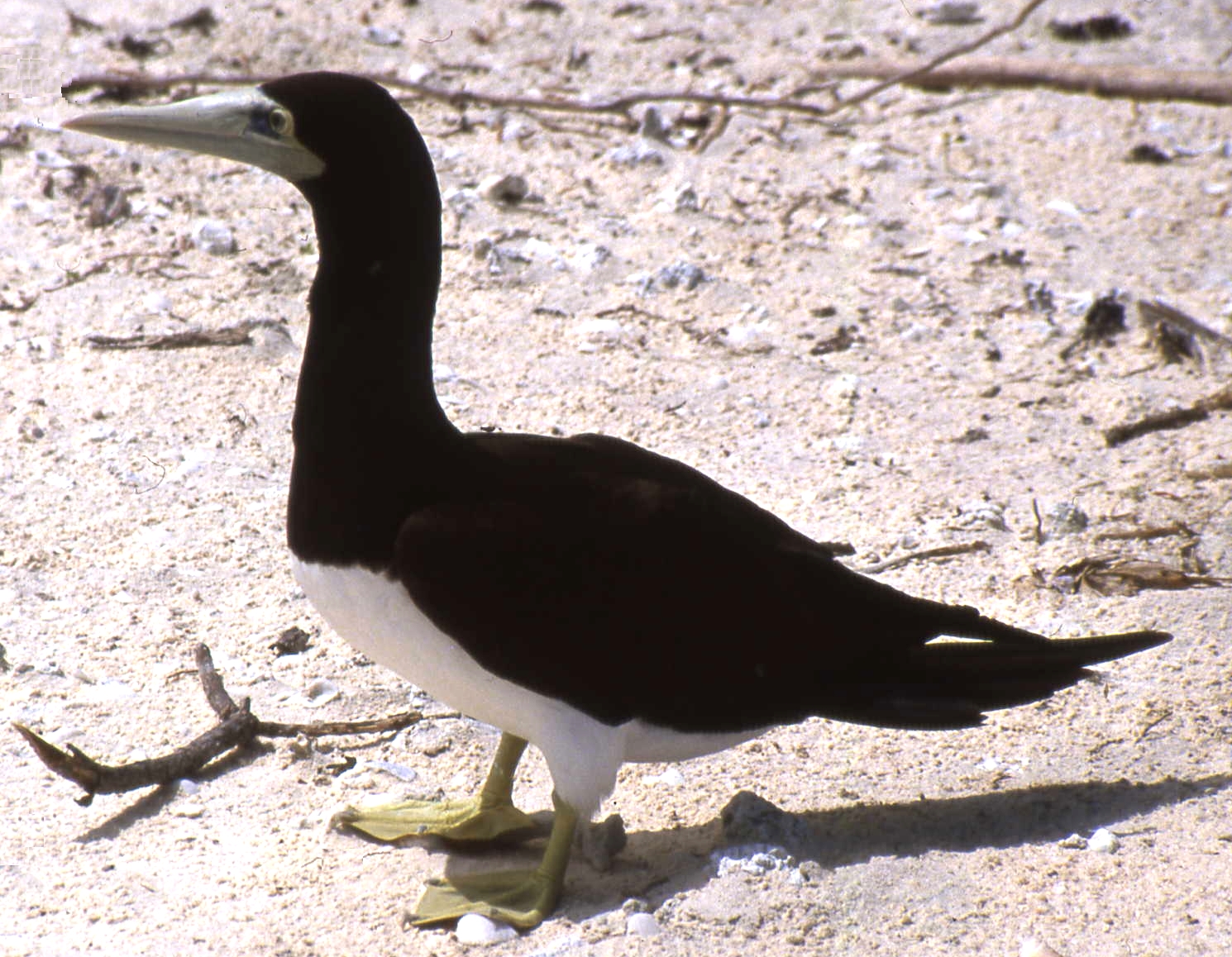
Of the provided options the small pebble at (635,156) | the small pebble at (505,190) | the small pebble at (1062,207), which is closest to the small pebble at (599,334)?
the small pebble at (505,190)

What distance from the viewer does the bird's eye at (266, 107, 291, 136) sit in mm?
3123

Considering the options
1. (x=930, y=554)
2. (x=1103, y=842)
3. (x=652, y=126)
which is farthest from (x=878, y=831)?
(x=652, y=126)

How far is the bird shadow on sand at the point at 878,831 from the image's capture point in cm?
336

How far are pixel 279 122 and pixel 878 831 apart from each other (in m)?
1.96

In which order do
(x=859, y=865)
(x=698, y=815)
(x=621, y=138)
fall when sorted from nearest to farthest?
(x=859, y=865) < (x=698, y=815) < (x=621, y=138)

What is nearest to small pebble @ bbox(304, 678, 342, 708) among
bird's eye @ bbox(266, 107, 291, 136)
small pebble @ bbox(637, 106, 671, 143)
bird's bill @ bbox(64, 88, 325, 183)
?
bird's bill @ bbox(64, 88, 325, 183)

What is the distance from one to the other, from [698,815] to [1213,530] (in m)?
1.99

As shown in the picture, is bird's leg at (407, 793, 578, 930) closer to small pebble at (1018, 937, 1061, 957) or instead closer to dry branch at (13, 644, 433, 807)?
dry branch at (13, 644, 433, 807)

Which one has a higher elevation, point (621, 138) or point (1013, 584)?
point (621, 138)

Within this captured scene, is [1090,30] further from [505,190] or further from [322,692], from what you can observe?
[322,692]

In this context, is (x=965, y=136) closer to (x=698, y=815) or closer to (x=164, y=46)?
(x=164, y=46)

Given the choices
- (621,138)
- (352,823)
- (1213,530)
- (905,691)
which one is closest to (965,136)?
(621,138)

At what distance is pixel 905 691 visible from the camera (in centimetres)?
354

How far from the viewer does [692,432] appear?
17.5 ft
